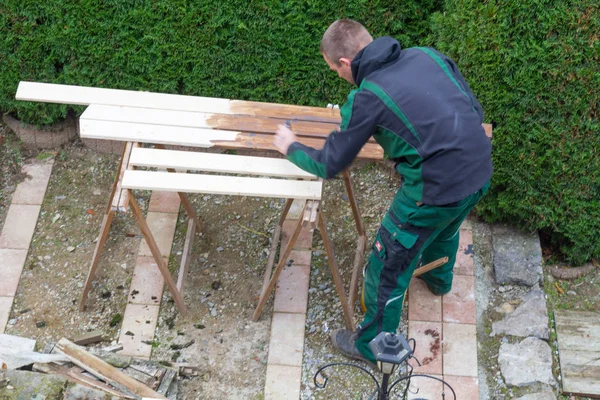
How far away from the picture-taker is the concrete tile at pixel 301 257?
555 cm

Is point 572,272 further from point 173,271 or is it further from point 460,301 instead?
point 173,271

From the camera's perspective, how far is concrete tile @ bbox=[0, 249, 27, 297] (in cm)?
539

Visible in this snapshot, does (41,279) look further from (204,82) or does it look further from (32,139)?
(204,82)

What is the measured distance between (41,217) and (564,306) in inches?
161

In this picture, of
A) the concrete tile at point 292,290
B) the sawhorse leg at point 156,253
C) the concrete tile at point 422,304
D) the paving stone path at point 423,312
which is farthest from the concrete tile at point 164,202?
the concrete tile at point 422,304

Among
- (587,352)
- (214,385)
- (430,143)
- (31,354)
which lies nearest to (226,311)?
(214,385)

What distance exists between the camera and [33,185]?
237 inches

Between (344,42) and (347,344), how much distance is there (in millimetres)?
2114

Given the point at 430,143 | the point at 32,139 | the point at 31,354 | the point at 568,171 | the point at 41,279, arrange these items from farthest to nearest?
1. the point at 32,139
2. the point at 41,279
3. the point at 568,171
4. the point at 31,354
5. the point at 430,143

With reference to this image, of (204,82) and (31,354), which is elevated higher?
(204,82)

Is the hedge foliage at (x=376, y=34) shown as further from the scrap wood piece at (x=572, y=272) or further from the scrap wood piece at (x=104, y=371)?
the scrap wood piece at (x=104, y=371)

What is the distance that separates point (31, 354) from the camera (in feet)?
15.5

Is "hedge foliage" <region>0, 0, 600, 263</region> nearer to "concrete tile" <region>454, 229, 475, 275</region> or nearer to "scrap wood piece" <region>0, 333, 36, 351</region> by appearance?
"concrete tile" <region>454, 229, 475, 275</region>

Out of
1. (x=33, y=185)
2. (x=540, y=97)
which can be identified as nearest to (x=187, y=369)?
(x=33, y=185)
